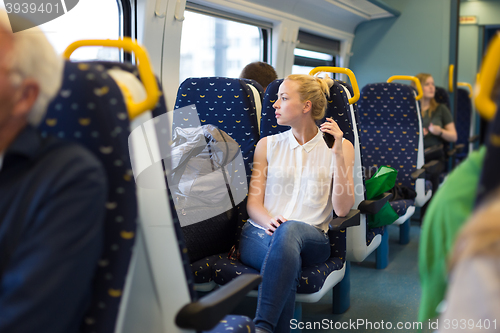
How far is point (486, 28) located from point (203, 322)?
7.02 meters

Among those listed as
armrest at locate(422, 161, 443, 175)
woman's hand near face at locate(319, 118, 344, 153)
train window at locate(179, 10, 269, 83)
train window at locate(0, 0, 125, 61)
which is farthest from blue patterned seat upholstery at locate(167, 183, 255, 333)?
armrest at locate(422, 161, 443, 175)

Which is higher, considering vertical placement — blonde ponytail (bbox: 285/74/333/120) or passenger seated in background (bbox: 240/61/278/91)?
passenger seated in background (bbox: 240/61/278/91)

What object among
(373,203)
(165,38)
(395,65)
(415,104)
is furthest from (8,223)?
(395,65)

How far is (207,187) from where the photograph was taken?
7.09ft

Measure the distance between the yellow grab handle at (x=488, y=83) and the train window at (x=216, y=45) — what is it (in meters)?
3.01

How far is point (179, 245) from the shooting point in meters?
1.00

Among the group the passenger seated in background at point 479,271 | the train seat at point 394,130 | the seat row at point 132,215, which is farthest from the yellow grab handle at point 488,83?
the train seat at point 394,130

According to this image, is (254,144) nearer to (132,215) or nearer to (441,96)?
(132,215)

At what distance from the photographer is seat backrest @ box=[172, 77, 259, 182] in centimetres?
233

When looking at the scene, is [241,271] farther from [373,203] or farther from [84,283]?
[84,283]

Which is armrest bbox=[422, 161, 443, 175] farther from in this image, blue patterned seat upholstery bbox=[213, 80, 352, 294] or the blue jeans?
the blue jeans

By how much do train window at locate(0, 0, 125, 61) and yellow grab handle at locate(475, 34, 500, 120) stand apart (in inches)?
97.0

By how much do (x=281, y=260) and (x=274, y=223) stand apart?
250 mm

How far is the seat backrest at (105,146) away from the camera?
32.4 inches
